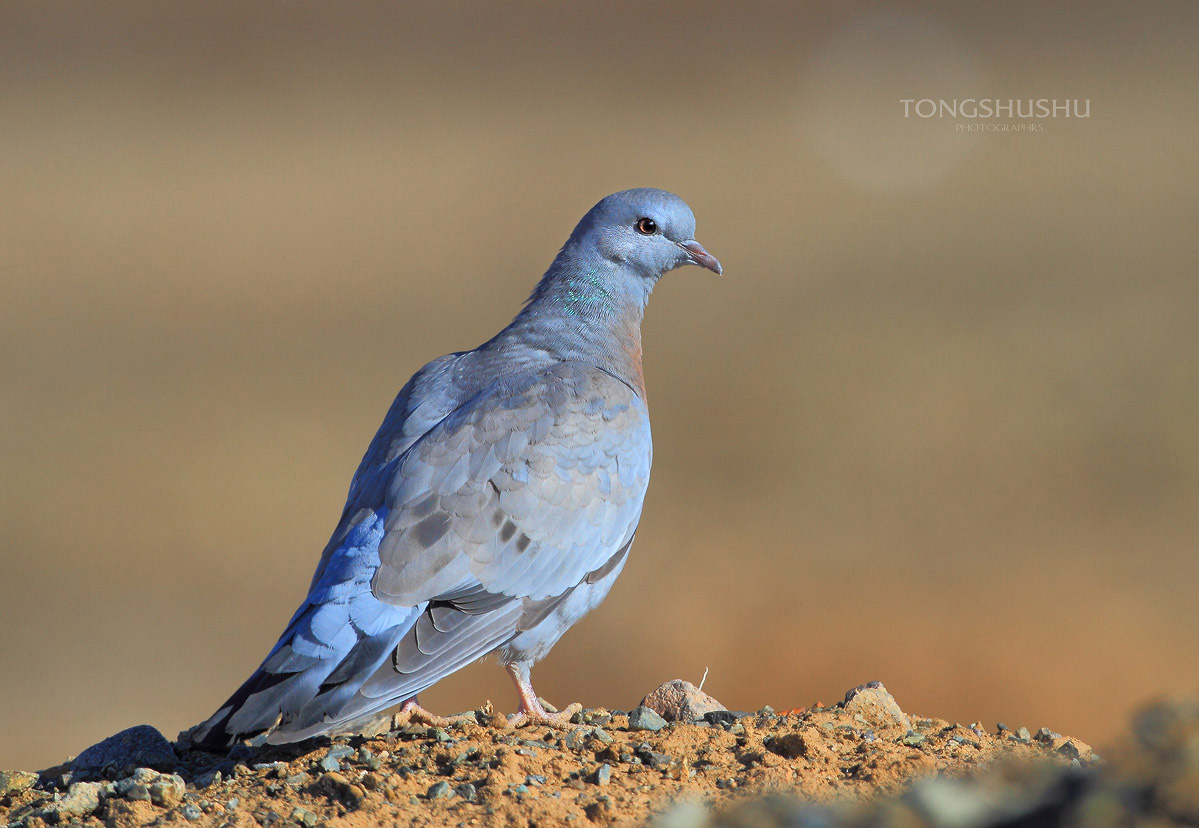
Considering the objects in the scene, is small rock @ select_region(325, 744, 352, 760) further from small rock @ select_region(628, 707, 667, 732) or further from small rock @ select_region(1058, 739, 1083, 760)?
small rock @ select_region(1058, 739, 1083, 760)

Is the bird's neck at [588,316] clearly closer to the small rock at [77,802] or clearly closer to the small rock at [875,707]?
the small rock at [875,707]

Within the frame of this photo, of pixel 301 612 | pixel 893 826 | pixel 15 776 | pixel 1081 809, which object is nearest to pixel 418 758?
pixel 301 612

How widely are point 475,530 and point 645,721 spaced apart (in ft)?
Answer: 4.11

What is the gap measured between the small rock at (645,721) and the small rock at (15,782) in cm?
281

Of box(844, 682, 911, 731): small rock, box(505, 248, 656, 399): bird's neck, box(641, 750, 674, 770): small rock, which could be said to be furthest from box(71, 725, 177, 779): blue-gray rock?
box(844, 682, 911, 731): small rock

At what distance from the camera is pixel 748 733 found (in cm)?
532

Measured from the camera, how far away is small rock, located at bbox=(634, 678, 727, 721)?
600 centimetres

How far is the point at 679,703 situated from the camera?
607 centimetres

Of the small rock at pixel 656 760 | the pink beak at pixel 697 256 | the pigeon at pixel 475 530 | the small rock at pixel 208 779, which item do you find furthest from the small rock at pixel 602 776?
the pink beak at pixel 697 256

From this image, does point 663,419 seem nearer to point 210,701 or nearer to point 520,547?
point 210,701

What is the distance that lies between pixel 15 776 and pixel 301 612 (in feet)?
5.11

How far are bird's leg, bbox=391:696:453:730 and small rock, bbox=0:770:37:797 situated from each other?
1.69m

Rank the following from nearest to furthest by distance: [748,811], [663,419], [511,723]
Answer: [748,811] < [511,723] < [663,419]

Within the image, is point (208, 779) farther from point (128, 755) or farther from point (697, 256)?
point (697, 256)
